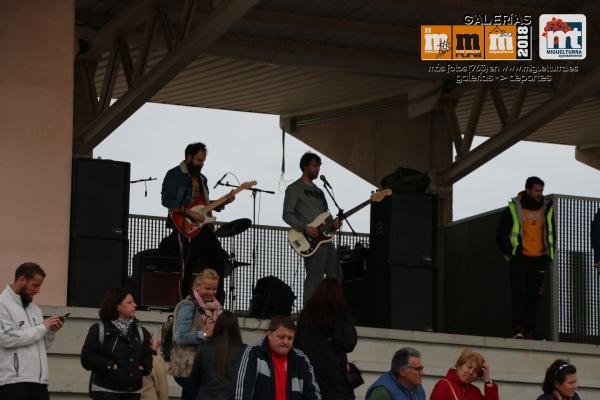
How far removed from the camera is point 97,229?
12711 millimetres

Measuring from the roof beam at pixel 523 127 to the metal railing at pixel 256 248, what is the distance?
2799mm

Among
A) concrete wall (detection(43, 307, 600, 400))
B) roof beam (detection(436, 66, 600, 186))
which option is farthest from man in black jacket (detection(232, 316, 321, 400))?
roof beam (detection(436, 66, 600, 186))

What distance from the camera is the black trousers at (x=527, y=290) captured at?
1345cm

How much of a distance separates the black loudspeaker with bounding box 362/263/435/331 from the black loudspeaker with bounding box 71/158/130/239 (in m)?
2.50

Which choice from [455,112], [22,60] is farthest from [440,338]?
[455,112]

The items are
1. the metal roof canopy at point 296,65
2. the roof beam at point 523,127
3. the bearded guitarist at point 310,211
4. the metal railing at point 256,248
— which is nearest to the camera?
the bearded guitarist at point 310,211

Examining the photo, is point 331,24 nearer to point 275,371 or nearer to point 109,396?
point 109,396

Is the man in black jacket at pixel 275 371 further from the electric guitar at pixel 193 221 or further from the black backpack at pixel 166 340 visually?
the electric guitar at pixel 193 221

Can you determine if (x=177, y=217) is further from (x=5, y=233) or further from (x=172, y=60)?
(x=172, y=60)

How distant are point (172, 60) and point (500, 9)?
14.0ft

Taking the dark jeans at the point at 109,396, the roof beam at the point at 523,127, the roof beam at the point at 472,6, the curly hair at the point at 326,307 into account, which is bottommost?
the dark jeans at the point at 109,396

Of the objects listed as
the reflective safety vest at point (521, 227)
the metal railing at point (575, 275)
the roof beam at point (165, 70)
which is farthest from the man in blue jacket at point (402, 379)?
the roof beam at point (165, 70)

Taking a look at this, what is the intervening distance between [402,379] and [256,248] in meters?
7.93

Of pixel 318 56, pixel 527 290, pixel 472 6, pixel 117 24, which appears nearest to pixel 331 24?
pixel 318 56
